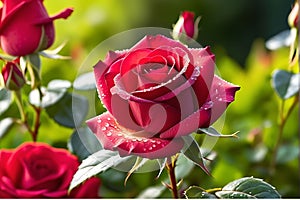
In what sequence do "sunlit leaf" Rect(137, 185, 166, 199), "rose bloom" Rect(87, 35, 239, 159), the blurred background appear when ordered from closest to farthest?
"rose bloom" Rect(87, 35, 239, 159)
"sunlit leaf" Rect(137, 185, 166, 199)
the blurred background

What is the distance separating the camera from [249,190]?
0.50 metres

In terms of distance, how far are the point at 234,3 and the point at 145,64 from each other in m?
2.15

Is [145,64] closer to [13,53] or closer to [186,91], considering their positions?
[186,91]

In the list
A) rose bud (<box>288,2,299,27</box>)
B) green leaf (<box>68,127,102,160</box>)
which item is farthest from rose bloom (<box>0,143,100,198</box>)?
rose bud (<box>288,2,299,27</box>)

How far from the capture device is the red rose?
0.56 metres

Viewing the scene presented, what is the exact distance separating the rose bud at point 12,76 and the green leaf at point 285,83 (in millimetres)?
282

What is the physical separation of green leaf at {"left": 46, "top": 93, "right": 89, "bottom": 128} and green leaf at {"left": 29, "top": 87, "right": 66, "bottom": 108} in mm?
15

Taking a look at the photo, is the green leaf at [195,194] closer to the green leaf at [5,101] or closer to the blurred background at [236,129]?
the blurred background at [236,129]

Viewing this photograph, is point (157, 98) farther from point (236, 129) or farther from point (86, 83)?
point (236, 129)

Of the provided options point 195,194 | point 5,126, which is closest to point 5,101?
point 5,126

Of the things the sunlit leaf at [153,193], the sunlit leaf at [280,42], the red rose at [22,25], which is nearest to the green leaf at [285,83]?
the sunlit leaf at [280,42]

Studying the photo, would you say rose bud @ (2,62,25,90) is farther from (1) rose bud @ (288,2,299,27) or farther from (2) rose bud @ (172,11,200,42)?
(1) rose bud @ (288,2,299,27)

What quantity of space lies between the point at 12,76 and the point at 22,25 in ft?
0.15

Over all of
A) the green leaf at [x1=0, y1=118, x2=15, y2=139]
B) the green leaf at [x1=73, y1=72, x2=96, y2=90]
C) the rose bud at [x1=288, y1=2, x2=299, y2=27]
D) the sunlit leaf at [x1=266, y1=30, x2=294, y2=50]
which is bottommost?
the green leaf at [x1=0, y1=118, x2=15, y2=139]
